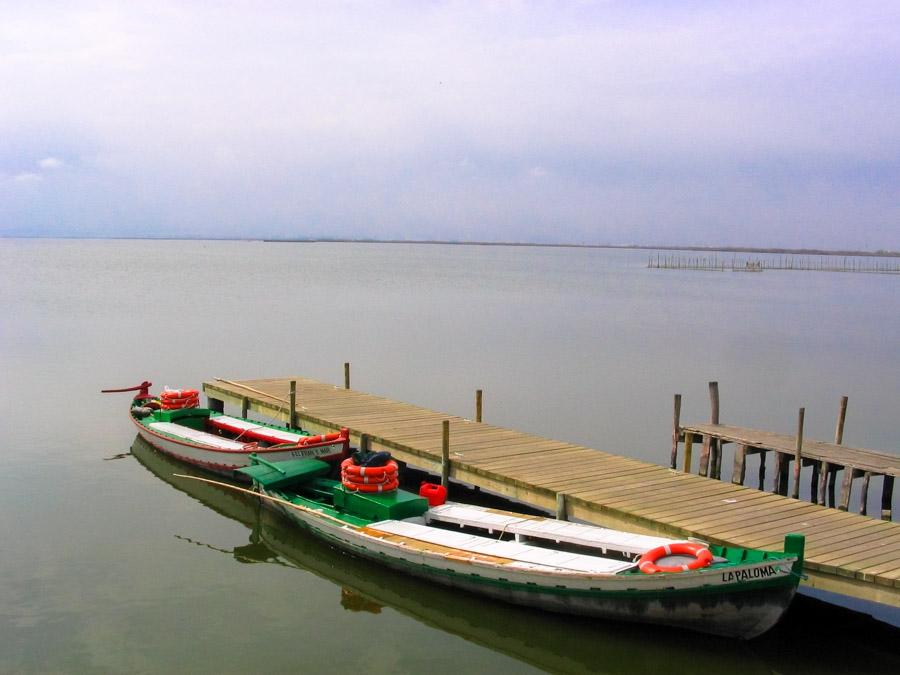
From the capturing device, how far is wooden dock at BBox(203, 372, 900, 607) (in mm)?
9562

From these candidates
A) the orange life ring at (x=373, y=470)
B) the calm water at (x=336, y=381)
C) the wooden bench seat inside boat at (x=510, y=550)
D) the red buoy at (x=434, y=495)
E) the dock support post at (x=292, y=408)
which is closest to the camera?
the calm water at (x=336, y=381)

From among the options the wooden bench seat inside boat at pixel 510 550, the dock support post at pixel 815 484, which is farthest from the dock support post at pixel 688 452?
the wooden bench seat inside boat at pixel 510 550

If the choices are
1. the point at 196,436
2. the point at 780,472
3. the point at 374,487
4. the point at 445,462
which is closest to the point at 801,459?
the point at 780,472

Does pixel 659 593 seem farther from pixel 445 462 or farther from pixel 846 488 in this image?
pixel 846 488

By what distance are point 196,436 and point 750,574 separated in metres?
12.7

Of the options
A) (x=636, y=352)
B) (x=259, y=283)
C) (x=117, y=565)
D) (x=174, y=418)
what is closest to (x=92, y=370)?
(x=174, y=418)

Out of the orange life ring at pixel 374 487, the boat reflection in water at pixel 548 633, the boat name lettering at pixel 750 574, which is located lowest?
the boat reflection in water at pixel 548 633

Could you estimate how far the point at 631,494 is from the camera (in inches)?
477

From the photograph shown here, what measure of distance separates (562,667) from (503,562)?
4.78 feet

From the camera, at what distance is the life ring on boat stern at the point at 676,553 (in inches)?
375

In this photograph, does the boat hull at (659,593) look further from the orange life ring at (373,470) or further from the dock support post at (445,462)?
the dock support post at (445,462)

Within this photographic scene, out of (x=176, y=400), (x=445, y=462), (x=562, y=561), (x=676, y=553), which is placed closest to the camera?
(x=676, y=553)

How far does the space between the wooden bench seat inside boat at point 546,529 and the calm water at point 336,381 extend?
1031mm

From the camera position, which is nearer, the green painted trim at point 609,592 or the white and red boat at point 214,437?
the green painted trim at point 609,592
